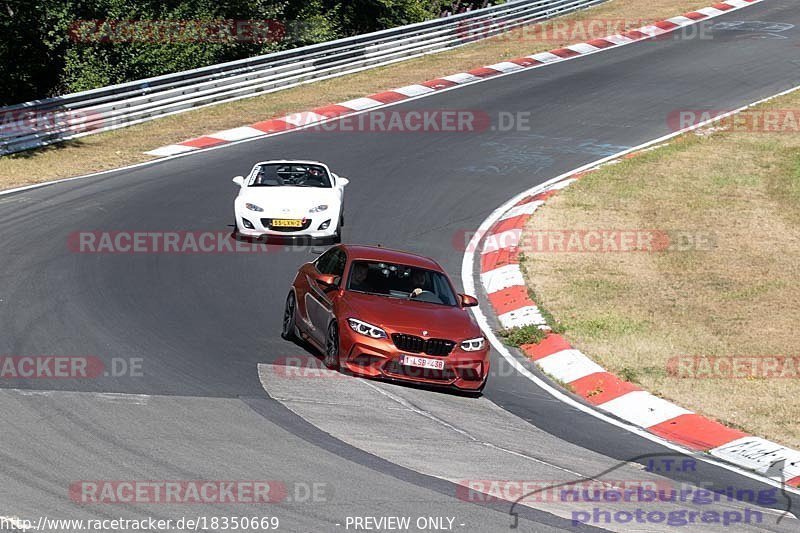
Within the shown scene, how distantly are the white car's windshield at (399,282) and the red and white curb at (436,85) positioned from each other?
474 inches

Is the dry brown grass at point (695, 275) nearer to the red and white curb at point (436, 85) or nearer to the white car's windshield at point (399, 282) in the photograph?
the white car's windshield at point (399, 282)

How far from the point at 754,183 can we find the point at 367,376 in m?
13.7

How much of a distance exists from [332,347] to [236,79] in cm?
1873

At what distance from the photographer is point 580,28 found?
3972 cm

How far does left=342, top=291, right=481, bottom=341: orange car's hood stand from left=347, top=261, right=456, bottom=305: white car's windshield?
208 millimetres

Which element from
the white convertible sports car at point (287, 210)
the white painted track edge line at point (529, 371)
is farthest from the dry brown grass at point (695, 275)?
the white convertible sports car at point (287, 210)

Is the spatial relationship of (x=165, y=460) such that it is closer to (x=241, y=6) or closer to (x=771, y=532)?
(x=771, y=532)

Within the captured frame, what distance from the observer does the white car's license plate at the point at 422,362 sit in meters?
12.5

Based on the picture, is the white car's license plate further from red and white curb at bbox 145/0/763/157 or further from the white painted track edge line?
red and white curb at bbox 145/0/763/157

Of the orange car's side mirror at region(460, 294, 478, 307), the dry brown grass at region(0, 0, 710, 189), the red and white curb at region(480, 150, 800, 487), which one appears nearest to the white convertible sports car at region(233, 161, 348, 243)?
the red and white curb at region(480, 150, 800, 487)

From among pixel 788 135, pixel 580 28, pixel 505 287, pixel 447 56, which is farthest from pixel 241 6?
pixel 505 287

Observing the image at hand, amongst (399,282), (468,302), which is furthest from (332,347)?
(468,302)

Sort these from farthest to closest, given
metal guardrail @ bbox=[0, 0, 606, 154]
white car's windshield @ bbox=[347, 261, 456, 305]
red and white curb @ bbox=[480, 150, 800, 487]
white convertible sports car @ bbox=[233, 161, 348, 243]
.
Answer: metal guardrail @ bbox=[0, 0, 606, 154]
white convertible sports car @ bbox=[233, 161, 348, 243]
white car's windshield @ bbox=[347, 261, 456, 305]
red and white curb @ bbox=[480, 150, 800, 487]

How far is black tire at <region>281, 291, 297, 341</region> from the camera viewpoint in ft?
46.4
